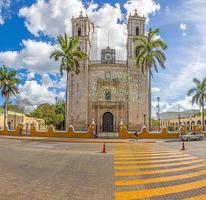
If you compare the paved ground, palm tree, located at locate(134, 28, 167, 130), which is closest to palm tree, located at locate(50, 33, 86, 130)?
palm tree, located at locate(134, 28, 167, 130)

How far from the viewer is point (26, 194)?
22.8 ft

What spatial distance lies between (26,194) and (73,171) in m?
3.57

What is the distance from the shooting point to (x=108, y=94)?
55.9 meters

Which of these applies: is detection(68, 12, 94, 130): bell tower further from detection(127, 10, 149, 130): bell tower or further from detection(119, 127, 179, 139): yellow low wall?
detection(119, 127, 179, 139): yellow low wall

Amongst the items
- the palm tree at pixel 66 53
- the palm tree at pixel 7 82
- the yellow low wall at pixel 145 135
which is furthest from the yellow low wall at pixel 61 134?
the palm tree at pixel 7 82

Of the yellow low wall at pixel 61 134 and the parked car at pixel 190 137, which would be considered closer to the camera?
the parked car at pixel 190 137

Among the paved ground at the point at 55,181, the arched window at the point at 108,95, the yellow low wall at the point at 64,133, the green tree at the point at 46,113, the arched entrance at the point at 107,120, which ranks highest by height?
the arched window at the point at 108,95

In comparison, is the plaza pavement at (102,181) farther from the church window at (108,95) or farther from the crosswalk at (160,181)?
the church window at (108,95)

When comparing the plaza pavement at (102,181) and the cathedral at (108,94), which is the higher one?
the cathedral at (108,94)

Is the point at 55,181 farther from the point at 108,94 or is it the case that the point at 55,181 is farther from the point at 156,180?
the point at 108,94

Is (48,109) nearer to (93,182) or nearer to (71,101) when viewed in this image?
(71,101)

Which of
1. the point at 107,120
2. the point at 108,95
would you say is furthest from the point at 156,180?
the point at 108,95

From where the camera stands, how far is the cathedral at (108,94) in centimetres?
5362

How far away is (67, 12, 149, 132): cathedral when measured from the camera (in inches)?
2111
